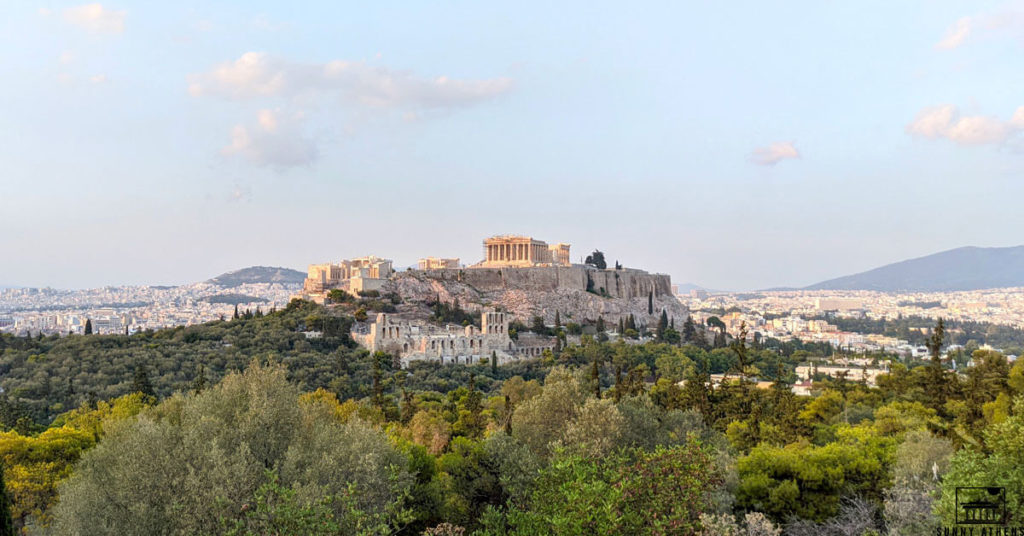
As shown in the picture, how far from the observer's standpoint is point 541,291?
3632 inches

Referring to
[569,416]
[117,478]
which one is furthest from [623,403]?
[117,478]

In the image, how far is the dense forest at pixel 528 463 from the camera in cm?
1239

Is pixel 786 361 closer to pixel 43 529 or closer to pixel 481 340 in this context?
pixel 481 340

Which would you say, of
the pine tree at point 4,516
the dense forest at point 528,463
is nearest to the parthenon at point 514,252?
the dense forest at point 528,463

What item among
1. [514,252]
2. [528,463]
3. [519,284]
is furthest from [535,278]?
[528,463]

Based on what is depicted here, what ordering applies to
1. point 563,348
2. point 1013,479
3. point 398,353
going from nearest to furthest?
1. point 1013,479
2. point 398,353
3. point 563,348

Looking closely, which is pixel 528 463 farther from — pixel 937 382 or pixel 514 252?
pixel 514 252

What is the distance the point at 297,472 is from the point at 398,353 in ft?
162

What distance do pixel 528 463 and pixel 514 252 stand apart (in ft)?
282

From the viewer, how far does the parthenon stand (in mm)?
101250

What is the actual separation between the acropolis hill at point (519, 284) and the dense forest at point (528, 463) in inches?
1838

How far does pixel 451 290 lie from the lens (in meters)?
87.0

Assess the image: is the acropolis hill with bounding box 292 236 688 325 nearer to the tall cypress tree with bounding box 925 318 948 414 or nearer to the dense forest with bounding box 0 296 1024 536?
the dense forest with bounding box 0 296 1024 536

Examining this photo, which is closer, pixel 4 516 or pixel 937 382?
pixel 4 516
